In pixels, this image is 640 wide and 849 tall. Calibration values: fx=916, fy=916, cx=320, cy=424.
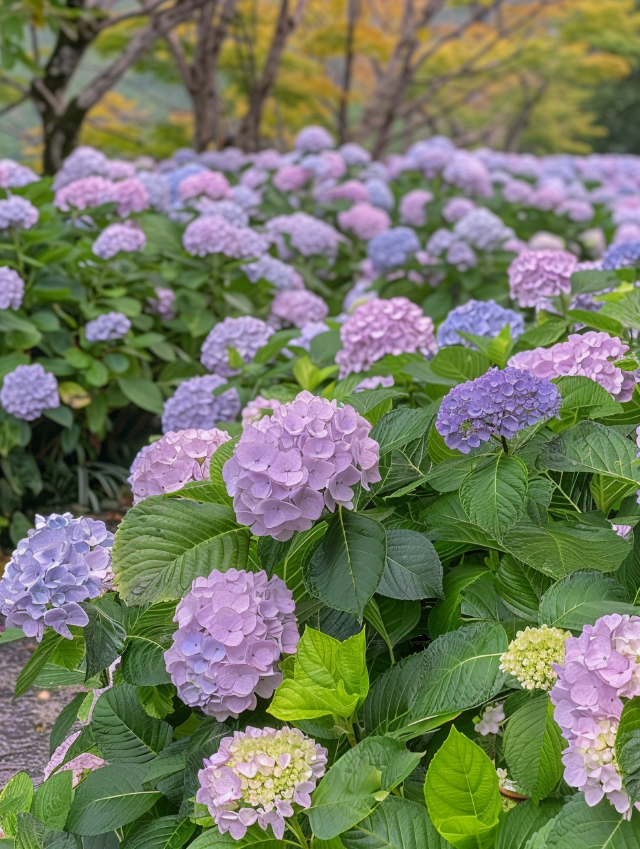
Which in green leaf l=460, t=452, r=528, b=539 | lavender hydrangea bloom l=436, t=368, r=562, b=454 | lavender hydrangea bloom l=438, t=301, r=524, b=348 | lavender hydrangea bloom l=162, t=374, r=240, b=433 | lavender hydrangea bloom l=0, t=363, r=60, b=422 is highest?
lavender hydrangea bloom l=436, t=368, r=562, b=454

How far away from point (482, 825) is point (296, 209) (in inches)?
185

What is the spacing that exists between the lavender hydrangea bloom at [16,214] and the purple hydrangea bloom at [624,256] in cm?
193

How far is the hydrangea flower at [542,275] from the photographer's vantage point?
2.19 meters

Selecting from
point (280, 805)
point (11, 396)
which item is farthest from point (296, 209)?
point (280, 805)

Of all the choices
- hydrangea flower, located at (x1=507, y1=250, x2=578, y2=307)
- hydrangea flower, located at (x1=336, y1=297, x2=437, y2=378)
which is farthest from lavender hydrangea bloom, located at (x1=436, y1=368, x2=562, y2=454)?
hydrangea flower, located at (x1=507, y1=250, x2=578, y2=307)

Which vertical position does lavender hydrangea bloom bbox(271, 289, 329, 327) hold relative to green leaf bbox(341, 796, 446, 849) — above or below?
below

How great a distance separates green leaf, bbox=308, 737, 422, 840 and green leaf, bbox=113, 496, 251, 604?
0.28 m

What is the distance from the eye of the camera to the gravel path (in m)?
1.85

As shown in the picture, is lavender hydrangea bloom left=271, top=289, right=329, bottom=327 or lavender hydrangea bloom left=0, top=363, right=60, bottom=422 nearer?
lavender hydrangea bloom left=0, top=363, right=60, bottom=422

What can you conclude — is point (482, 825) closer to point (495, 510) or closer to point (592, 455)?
point (495, 510)

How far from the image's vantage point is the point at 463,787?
96 centimetres

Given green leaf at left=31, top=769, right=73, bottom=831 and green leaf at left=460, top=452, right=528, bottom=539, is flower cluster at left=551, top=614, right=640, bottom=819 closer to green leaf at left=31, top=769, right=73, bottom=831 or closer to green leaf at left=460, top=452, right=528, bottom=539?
green leaf at left=460, top=452, right=528, bottom=539

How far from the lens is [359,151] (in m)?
6.29

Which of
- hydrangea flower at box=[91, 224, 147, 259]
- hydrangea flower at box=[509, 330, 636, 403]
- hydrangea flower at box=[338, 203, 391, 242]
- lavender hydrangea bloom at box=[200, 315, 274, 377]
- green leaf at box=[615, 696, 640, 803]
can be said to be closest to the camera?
green leaf at box=[615, 696, 640, 803]
